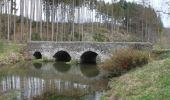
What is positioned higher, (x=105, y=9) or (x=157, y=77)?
(x=105, y=9)

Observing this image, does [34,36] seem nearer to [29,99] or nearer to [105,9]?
[105,9]

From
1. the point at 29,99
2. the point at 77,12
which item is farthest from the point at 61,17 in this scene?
the point at 29,99

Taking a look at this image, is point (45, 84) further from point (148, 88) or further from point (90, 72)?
point (148, 88)

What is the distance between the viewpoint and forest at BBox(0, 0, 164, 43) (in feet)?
214

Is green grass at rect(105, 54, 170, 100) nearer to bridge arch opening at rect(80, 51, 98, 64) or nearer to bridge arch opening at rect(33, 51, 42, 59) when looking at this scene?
bridge arch opening at rect(80, 51, 98, 64)

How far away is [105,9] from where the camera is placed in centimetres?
9200

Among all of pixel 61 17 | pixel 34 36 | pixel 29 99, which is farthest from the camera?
→ pixel 61 17

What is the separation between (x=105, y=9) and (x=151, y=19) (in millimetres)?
11675

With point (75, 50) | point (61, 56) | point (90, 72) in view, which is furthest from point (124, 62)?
point (61, 56)

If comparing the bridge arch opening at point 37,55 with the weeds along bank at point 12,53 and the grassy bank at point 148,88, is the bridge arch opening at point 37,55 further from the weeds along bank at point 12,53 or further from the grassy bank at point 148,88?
the grassy bank at point 148,88

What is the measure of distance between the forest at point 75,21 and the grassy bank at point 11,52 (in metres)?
5.55

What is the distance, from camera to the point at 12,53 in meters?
47.2

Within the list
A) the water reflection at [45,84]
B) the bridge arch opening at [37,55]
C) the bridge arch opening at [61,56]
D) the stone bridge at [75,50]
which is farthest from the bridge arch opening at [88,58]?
the water reflection at [45,84]

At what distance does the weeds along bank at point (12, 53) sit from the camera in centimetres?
4430
